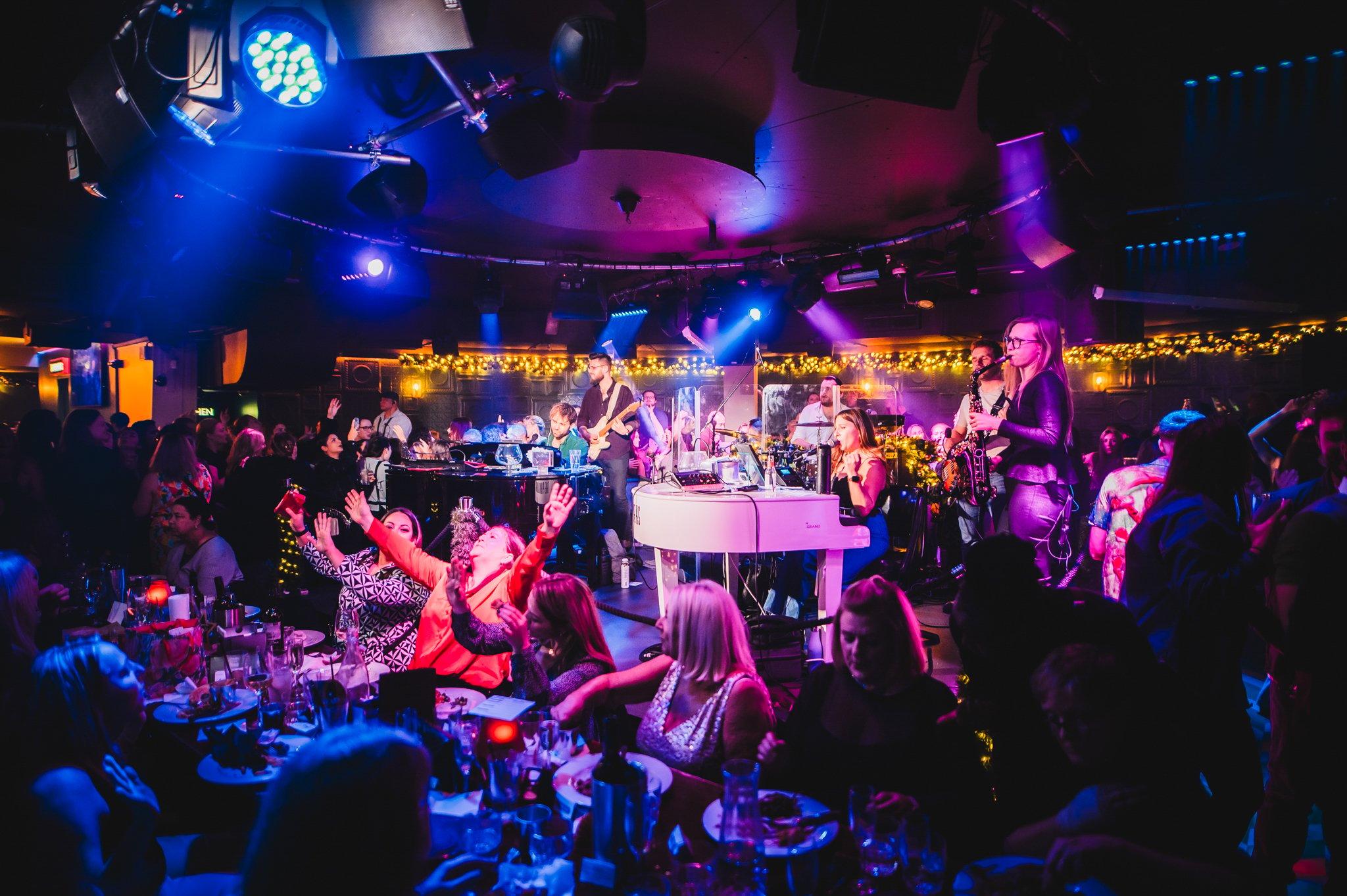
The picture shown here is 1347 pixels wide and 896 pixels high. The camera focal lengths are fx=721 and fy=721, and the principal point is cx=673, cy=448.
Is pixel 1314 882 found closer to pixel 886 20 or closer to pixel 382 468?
pixel 886 20

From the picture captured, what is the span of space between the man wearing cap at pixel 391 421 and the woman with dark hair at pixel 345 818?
30.4ft

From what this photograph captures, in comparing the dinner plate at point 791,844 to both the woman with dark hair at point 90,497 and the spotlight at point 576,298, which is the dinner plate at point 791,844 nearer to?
the woman with dark hair at point 90,497

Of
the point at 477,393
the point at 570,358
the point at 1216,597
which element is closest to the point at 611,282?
the point at 570,358

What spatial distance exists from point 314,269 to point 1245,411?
11433 mm

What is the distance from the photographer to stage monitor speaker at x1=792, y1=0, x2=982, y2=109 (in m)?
2.68

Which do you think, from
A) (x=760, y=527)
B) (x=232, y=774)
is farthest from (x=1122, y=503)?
(x=232, y=774)

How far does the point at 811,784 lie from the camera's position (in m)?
Answer: 1.99

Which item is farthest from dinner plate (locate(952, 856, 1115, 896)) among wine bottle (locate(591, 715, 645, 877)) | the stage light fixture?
the stage light fixture

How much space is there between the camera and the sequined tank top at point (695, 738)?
6.81 ft

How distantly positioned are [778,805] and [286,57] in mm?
3526

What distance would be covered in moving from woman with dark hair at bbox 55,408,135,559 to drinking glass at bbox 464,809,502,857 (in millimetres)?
4189

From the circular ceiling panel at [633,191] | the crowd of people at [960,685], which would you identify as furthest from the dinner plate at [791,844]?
the circular ceiling panel at [633,191]

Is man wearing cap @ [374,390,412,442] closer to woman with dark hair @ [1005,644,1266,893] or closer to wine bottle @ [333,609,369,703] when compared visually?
wine bottle @ [333,609,369,703]

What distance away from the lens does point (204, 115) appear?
10.7 feet
